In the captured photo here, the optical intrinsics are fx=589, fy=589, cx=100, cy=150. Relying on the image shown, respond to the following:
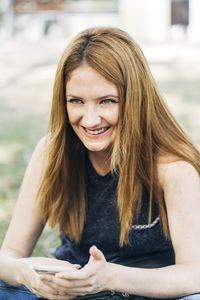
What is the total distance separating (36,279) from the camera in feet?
6.87

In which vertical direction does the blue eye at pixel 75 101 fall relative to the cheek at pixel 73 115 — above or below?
above

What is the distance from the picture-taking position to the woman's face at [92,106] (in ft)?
7.09

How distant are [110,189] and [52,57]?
7.86 meters

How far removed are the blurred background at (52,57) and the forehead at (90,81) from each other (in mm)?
A: 1453

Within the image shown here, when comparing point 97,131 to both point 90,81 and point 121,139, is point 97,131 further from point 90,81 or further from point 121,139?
point 90,81

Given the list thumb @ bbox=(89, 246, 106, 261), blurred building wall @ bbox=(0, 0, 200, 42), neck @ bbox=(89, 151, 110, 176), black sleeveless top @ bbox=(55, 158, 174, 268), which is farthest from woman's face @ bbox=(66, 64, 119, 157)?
blurred building wall @ bbox=(0, 0, 200, 42)

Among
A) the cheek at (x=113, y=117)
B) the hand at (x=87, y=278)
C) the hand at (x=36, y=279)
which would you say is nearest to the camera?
the hand at (x=87, y=278)

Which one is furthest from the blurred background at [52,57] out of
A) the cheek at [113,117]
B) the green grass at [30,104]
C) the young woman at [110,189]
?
the cheek at [113,117]

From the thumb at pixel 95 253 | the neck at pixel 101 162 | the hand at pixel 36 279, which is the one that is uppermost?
the neck at pixel 101 162

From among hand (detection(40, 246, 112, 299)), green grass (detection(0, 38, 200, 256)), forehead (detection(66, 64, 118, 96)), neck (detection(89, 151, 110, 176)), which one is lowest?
green grass (detection(0, 38, 200, 256))

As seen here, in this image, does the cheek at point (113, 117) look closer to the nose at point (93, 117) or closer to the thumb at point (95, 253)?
the nose at point (93, 117)

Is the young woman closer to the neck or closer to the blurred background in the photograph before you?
the neck

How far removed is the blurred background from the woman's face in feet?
4.22

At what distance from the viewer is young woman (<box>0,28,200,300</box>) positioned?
2090 millimetres
